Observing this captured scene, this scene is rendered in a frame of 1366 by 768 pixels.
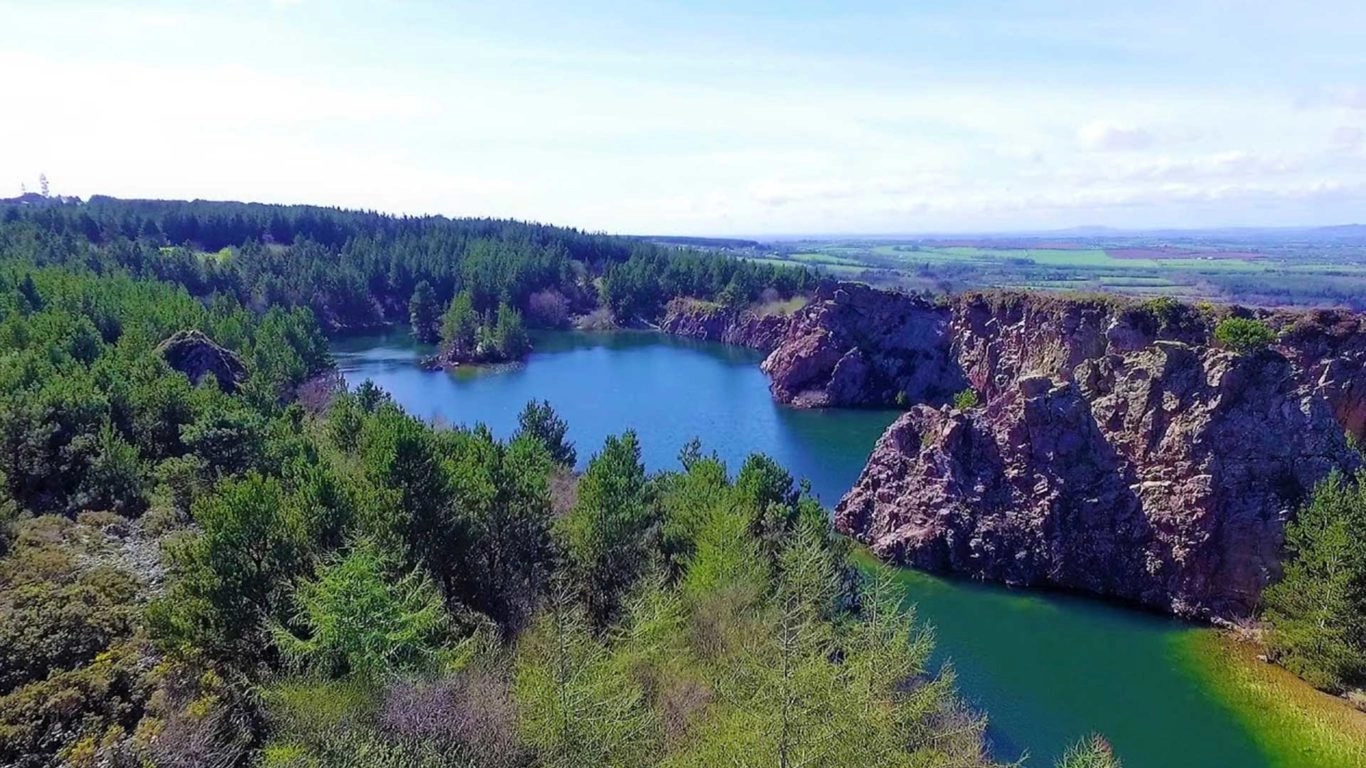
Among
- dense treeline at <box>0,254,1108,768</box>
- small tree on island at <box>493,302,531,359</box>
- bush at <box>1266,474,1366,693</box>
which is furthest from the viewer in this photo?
small tree on island at <box>493,302,531,359</box>

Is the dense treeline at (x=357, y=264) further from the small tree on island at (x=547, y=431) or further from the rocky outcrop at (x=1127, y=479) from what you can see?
the rocky outcrop at (x=1127, y=479)

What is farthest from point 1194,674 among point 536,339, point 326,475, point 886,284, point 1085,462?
point 886,284

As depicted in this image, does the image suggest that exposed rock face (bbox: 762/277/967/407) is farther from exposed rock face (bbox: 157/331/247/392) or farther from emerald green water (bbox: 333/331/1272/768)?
exposed rock face (bbox: 157/331/247/392)

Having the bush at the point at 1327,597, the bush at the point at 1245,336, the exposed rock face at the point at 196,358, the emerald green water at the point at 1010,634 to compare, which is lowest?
the emerald green water at the point at 1010,634

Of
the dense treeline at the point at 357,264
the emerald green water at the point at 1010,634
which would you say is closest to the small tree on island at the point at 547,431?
the emerald green water at the point at 1010,634

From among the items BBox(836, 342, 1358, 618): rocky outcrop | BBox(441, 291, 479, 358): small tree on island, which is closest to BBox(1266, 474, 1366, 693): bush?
BBox(836, 342, 1358, 618): rocky outcrop

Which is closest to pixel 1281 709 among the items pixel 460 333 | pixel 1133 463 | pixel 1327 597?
pixel 1327 597

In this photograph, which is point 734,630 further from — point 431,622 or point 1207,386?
point 1207,386
